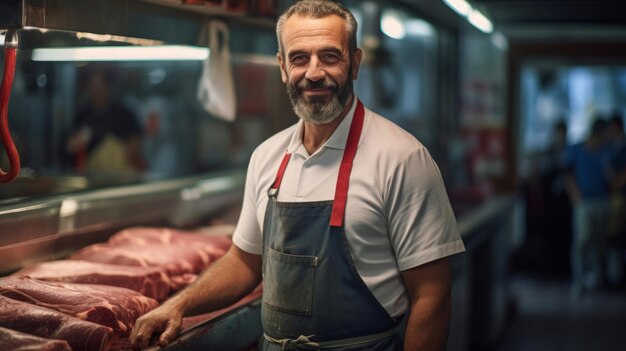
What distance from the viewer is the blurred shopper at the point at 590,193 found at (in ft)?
29.6

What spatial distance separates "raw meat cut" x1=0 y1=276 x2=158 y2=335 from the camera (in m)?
2.39

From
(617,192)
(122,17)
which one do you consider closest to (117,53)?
(122,17)

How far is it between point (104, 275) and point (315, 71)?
1115 mm

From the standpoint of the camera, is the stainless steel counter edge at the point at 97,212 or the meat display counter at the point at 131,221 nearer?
the meat display counter at the point at 131,221

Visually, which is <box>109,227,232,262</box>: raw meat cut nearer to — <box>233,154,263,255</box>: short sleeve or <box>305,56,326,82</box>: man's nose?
<box>233,154,263,255</box>: short sleeve

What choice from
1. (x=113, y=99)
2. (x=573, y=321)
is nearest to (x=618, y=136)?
(x=573, y=321)

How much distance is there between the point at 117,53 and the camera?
347cm

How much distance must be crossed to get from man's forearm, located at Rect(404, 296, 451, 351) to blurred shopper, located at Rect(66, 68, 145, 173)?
529 cm

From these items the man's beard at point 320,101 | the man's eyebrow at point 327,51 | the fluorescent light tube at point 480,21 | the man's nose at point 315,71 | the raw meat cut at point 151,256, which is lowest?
the raw meat cut at point 151,256

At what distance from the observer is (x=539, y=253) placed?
9.99 meters

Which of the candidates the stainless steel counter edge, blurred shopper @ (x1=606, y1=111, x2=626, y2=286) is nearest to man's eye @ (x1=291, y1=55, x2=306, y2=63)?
the stainless steel counter edge

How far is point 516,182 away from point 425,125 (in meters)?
1.90

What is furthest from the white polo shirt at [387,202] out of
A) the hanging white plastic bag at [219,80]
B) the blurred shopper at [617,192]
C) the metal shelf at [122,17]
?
the blurred shopper at [617,192]

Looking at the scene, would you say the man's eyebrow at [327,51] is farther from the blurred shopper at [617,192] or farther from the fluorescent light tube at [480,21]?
the blurred shopper at [617,192]
